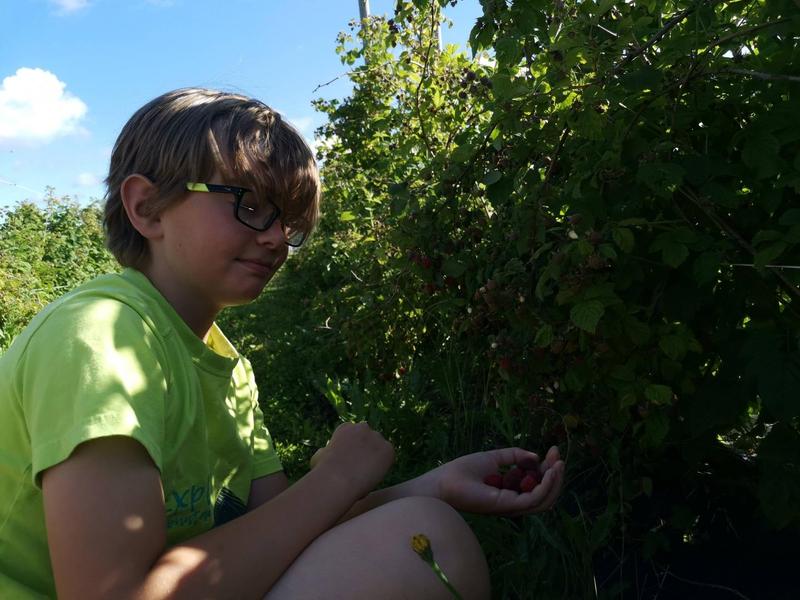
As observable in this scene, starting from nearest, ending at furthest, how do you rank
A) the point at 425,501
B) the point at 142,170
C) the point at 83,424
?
1. the point at 83,424
2. the point at 425,501
3. the point at 142,170

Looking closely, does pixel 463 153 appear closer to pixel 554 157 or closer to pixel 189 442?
pixel 554 157

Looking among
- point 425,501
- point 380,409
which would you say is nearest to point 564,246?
point 425,501

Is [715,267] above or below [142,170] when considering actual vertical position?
below

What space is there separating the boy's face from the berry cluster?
635 millimetres

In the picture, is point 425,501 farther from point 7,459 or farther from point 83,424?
point 7,459

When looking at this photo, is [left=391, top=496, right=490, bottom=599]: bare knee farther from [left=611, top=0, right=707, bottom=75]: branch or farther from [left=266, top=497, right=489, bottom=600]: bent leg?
[left=611, top=0, right=707, bottom=75]: branch

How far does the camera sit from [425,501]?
1424mm

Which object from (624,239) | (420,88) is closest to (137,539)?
(624,239)

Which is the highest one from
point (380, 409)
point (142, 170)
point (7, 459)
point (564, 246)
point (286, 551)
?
point (142, 170)

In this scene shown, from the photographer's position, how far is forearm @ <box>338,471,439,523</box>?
5.65 feet

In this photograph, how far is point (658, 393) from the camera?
5.75ft

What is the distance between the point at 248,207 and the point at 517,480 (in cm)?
79

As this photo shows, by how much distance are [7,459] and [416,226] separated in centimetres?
162

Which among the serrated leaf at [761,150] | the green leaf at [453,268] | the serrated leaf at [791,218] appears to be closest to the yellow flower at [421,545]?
the serrated leaf at [791,218]
